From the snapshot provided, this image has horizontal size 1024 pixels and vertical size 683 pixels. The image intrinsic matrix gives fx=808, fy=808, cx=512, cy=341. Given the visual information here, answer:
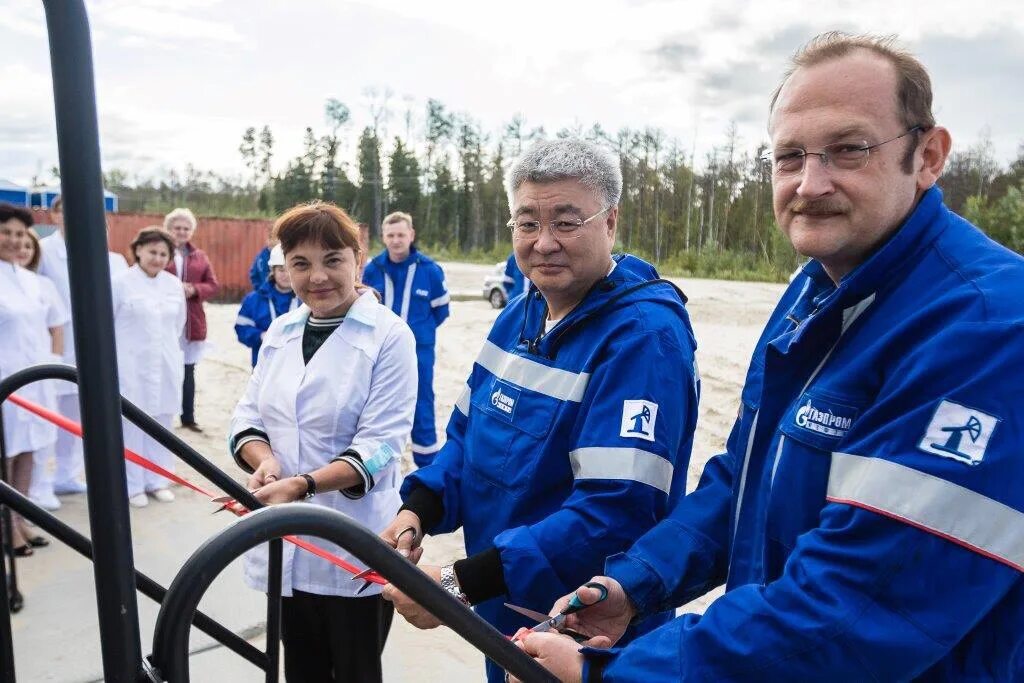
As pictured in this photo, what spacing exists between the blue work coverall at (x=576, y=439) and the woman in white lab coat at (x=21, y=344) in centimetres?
355

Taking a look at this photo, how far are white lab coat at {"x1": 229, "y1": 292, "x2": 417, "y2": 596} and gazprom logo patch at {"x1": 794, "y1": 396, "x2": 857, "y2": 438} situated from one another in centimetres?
153

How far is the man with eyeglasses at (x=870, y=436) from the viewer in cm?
104

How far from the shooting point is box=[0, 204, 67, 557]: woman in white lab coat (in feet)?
15.3

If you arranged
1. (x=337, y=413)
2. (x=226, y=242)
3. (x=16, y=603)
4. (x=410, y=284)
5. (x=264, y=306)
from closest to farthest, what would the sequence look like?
1. (x=337, y=413)
2. (x=16, y=603)
3. (x=264, y=306)
4. (x=410, y=284)
5. (x=226, y=242)

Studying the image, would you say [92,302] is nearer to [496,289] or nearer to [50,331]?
[50,331]

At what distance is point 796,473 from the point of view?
127 cm

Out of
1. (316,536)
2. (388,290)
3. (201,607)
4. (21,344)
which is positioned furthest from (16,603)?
(388,290)

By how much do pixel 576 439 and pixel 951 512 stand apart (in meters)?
0.94

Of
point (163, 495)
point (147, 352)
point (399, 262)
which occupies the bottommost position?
point (163, 495)

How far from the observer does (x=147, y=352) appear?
562 centimetres

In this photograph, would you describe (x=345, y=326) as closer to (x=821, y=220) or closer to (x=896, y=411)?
(x=821, y=220)

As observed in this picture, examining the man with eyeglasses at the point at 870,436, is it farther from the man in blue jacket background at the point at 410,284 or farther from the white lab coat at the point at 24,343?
the man in blue jacket background at the point at 410,284

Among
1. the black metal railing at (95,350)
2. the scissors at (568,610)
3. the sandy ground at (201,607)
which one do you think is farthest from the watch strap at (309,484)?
the black metal railing at (95,350)

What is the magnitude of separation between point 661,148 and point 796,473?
189 feet
